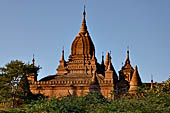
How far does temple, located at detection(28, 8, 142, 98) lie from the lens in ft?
147

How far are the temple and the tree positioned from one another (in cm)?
414

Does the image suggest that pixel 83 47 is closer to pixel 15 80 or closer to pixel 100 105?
pixel 15 80

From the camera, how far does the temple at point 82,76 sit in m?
44.7

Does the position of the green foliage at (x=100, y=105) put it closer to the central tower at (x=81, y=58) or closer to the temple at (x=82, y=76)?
the temple at (x=82, y=76)

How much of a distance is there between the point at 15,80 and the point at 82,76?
9.53m

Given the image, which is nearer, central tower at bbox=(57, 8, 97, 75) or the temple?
the temple

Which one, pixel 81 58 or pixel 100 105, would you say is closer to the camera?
pixel 100 105

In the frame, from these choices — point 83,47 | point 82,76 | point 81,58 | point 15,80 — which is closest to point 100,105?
point 15,80

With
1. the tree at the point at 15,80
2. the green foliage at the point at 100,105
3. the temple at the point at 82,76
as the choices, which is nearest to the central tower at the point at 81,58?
the temple at the point at 82,76

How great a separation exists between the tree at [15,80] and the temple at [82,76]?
414cm

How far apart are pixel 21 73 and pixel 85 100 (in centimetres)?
2138

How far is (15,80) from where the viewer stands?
134 feet

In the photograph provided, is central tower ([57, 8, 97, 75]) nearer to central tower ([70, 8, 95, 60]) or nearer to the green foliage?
central tower ([70, 8, 95, 60])

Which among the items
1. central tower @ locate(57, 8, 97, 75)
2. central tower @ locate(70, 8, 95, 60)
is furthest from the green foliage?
central tower @ locate(70, 8, 95, 60)
